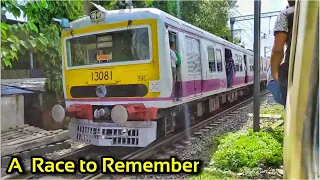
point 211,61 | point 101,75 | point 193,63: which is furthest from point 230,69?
point 101,75

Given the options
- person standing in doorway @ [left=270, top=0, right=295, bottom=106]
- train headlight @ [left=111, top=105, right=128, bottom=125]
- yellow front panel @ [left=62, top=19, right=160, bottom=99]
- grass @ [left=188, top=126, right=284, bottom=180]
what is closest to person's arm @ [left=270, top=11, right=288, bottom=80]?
person standing in doorway @ [left=270, top=0, right=295, bottom=106]

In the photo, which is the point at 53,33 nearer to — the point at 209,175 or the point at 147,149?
the point at 147,149

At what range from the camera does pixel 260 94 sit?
1.76 m

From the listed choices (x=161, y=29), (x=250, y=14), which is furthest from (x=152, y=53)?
(x=250, y=14)

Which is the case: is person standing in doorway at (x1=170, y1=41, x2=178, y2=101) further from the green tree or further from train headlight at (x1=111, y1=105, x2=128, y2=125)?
the green tree

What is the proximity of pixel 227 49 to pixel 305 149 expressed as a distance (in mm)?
731

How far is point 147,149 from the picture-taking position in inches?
76.0

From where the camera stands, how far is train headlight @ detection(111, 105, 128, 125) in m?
1.92

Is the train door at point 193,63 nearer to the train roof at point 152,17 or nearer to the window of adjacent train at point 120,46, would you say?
the train roof at point 152,17

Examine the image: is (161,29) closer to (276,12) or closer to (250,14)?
(250,14)

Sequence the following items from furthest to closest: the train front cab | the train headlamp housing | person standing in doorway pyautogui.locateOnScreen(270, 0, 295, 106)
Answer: the train headlamp housing, person standing in doorway pyautogui.locateOnScreen(270, 0, 295, 106), the train front cab

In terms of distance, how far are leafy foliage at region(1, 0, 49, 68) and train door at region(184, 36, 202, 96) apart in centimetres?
94

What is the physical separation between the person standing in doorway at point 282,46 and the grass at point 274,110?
0.06m

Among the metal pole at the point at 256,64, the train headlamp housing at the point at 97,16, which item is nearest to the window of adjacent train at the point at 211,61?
the metal pole at the point at 256,64
